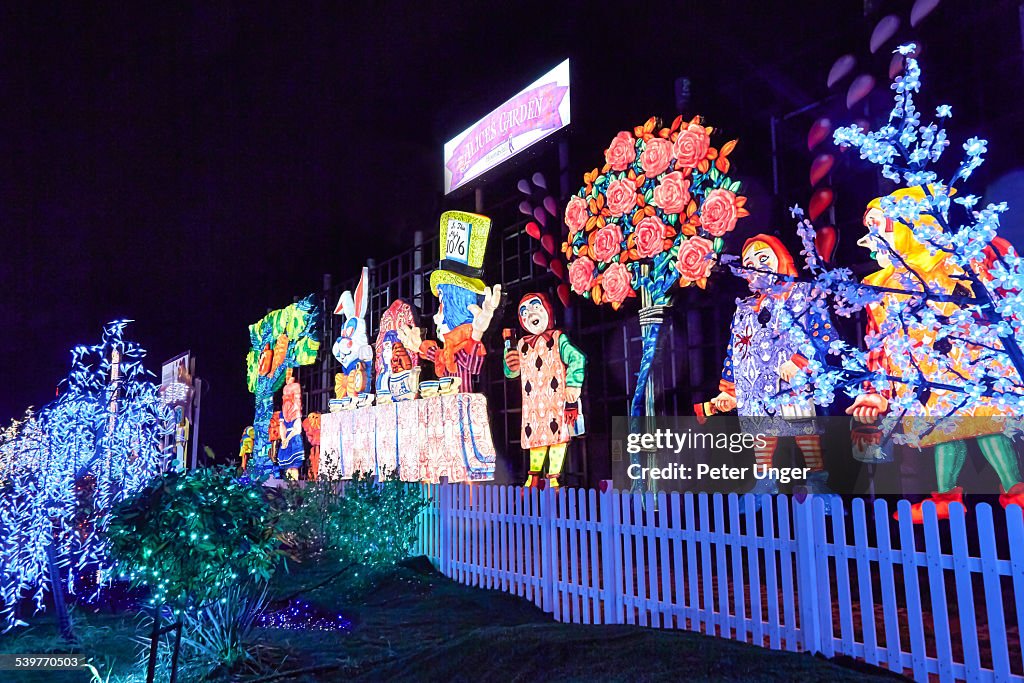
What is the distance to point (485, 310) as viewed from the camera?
15.9 metres

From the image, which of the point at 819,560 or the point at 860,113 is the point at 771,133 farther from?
the point at 819,560

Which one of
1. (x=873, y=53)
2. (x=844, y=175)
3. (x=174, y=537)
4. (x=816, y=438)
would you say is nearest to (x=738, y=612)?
(x=174, y=537)

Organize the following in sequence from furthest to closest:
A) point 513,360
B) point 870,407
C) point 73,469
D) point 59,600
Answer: point 513,360 → point 870,407 → point 73,469 → point 59,600

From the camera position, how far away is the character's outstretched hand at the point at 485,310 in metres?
15.8

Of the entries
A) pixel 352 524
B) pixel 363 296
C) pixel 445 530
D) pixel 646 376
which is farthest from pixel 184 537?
pixel 363 296

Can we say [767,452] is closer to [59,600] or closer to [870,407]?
[870,407]

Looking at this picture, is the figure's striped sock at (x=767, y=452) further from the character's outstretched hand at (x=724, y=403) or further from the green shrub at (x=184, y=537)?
the green shrub at (x=184, y=537)

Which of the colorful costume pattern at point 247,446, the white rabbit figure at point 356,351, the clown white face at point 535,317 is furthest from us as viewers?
the colorful costume pattern at point 247,446

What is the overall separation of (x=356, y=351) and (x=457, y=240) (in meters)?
6.48

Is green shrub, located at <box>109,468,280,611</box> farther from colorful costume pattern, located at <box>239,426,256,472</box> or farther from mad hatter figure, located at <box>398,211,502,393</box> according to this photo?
colorful costume pattern, located at <box>239,426,256,472</box>

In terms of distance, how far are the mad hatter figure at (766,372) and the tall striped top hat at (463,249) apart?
6878mm

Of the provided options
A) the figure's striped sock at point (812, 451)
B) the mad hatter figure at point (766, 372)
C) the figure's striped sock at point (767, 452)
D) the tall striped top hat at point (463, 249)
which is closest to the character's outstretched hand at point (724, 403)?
the mad hatter figure at point (766, 372)

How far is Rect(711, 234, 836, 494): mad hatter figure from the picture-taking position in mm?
9891

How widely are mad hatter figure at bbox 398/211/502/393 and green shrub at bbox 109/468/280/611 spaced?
10.9 m
